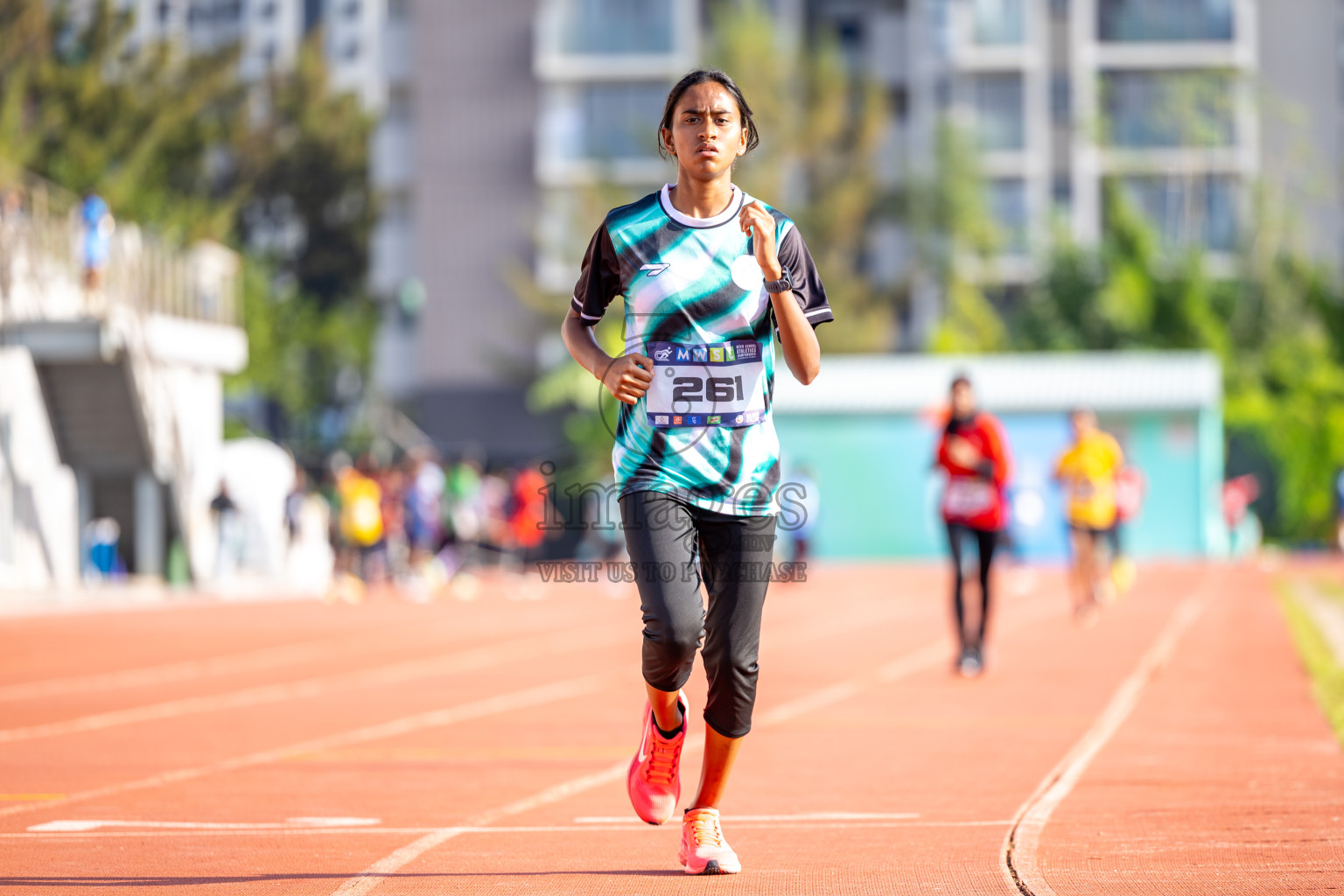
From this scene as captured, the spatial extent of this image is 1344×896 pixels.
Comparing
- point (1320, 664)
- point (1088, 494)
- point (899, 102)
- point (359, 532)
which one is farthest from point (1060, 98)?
point (1320, 664)

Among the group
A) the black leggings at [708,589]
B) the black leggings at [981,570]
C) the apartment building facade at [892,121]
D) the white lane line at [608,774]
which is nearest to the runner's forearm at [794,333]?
the black leggings at [708,589]

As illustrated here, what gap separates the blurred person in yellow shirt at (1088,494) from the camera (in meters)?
19.3

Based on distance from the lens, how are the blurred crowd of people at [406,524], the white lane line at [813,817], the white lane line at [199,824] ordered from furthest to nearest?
the blurred crowd of people at [406,524] < the white lane line at [813,817] < the white lane line at [199,824]

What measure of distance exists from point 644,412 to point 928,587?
24.3 meters

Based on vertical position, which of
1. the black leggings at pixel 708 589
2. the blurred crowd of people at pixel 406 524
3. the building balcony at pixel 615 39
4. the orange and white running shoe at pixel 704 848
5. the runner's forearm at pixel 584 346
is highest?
the building balcony at pixel 615 39

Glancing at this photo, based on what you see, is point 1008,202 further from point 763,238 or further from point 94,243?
point 763,238

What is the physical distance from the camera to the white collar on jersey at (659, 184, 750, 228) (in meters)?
5.65

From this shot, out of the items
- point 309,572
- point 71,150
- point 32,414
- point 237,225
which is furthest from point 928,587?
point 237,225

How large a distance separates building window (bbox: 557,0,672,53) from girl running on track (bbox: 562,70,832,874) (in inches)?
2083

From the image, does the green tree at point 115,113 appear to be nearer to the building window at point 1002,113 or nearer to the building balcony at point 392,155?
the building balcony at point 392,155

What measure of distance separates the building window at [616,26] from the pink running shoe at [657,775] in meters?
53.1

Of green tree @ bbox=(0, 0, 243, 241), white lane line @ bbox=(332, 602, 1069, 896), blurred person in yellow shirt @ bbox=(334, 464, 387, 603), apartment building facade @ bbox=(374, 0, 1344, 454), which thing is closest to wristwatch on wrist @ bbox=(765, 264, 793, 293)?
white lane line @ bbox=(332, 602, 1069, 896)

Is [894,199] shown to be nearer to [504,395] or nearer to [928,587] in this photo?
[504,395]

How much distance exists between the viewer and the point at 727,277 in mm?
5613
